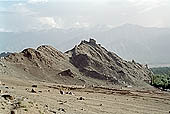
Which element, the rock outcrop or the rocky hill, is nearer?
the rocky hill

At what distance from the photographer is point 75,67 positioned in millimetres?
115688

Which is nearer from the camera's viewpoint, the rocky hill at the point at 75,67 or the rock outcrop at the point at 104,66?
the rocky hill at the point at 75,67

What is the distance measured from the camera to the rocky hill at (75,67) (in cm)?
9694

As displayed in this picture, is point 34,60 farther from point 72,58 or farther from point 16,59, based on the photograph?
point 72,58

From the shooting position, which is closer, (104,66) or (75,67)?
(75,67)

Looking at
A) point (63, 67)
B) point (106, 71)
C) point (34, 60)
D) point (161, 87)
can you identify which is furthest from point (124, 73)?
point (34, 60)

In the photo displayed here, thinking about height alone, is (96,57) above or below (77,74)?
above

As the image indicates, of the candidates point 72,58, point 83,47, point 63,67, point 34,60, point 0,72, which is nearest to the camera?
point 0,72

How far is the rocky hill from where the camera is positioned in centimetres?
9694

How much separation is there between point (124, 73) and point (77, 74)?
65.7 feet

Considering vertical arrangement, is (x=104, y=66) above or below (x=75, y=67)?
above

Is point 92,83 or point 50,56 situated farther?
point 50,56

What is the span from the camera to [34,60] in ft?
341

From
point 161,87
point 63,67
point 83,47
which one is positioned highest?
point 83,47
